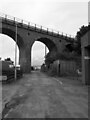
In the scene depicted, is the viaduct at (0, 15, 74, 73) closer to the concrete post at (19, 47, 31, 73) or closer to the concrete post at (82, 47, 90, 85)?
the concrete post at (19, 47, 31, 73)

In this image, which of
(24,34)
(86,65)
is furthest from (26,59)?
(86,65)

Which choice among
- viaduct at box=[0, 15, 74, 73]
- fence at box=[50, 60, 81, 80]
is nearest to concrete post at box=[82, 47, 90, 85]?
fence at box=[50, 60, 81, 80]

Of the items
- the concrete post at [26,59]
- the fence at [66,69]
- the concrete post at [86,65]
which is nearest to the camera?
the concrete post at [86,65]

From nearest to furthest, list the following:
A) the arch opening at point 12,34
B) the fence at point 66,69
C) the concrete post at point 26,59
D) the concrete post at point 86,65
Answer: the concrete post at point 86,65, the fence at point 66,69, the arch opening at point 12,34, the concrete post at point 26,59

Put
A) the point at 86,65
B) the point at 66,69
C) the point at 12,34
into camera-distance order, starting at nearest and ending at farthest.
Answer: the point at 86,65, the point at 66,69, the point at 12,34

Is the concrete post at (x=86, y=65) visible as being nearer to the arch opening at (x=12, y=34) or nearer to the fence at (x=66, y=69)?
the fence at (x=66, y=69)

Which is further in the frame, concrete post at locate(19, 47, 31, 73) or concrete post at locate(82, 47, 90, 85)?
concrete post at locate(19, 47, 31, 73)

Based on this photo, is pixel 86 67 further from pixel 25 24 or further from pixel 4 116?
pixel 25 24

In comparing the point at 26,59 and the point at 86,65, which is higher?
the point at 26,59

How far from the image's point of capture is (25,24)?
4172 centimetres

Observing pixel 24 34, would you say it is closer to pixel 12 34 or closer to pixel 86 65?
pixel 12 34

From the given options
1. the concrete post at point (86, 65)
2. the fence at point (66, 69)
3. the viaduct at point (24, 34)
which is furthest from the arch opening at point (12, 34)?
the concrete post at point (86, 65)

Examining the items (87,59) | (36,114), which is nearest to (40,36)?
(87,59)

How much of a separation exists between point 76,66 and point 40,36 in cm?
1506
